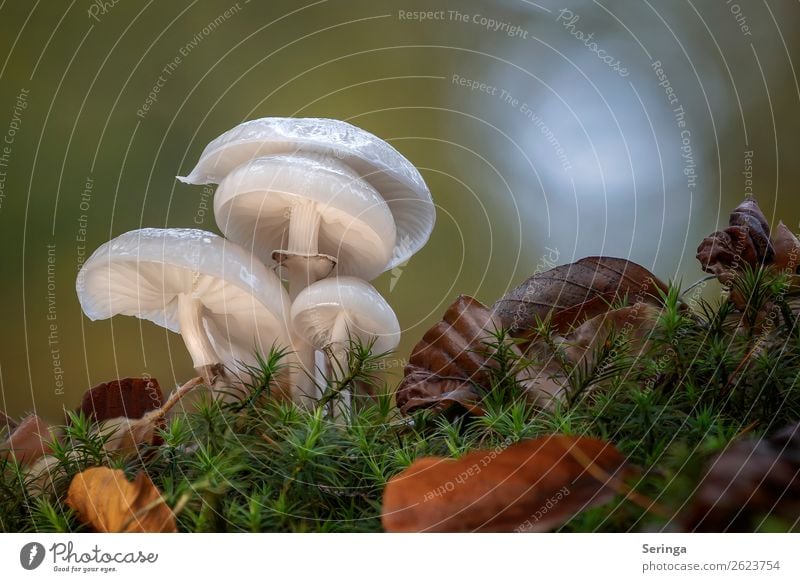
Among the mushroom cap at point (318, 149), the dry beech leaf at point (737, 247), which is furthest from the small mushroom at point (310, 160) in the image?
the dry beech leaf at point (737, 247)

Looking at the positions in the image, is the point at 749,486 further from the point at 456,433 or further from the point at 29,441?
the point at 29,441

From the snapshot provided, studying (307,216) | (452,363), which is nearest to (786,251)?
(452,363)

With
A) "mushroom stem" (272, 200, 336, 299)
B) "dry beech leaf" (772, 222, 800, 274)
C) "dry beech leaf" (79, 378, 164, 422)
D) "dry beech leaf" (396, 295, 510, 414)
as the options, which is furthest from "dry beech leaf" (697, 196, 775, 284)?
"dry beech leaf" (79, 378, 164, 422)
